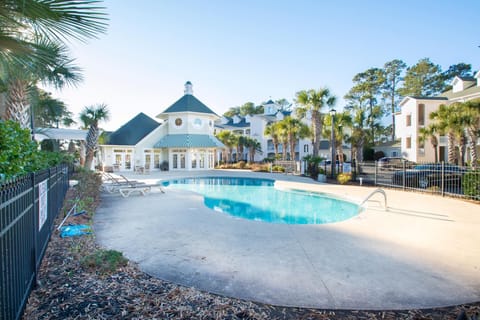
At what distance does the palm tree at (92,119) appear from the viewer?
17.4 metres

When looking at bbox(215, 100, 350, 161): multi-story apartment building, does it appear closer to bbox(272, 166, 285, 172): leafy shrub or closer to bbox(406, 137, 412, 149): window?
bbox(406, 137, 412, 149): window

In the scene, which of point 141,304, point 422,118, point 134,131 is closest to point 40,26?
point 141,304

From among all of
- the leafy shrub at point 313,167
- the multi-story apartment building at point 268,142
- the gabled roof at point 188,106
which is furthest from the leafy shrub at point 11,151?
the multi-story apartment building at point 268,142

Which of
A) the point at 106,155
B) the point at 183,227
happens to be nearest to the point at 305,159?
the point at 183,227

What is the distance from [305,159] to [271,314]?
19361 millimetres

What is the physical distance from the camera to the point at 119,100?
1781 cm

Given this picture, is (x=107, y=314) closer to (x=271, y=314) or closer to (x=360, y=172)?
(x=271, y=314)

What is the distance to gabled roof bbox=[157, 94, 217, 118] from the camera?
29297 millimetres

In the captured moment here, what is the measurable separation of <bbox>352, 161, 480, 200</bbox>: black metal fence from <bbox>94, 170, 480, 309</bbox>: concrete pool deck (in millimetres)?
3048

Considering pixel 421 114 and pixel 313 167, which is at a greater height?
pixel 421 114

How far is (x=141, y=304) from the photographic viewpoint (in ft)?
10.0

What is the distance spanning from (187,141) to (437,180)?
74.0 feet

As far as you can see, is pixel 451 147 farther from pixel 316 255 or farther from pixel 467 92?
pixel 316 255

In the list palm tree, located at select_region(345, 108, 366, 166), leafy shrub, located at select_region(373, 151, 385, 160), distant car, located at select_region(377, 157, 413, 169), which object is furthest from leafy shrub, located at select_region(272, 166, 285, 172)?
leafy shrub, located at select_region(373, 151, 385, 160)
